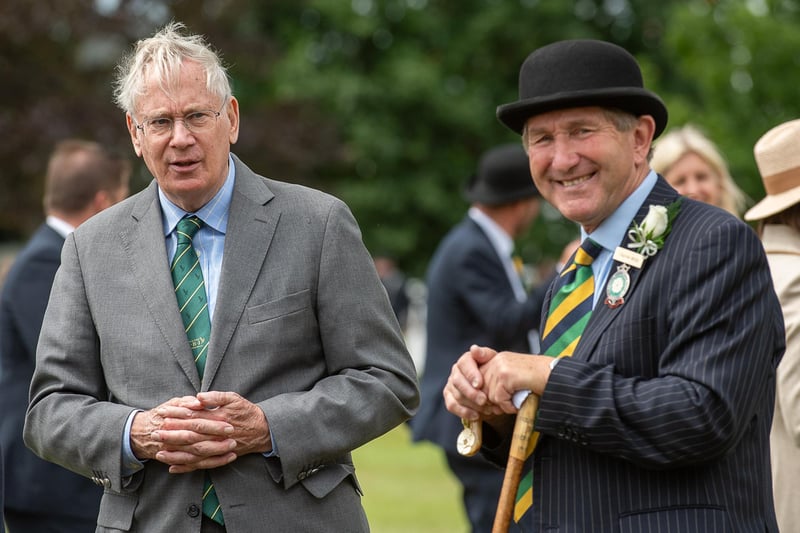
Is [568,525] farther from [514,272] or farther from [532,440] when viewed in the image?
[514,272]

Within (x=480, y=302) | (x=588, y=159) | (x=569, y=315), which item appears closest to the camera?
(x=588, y=159)

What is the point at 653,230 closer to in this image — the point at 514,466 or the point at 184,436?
the point at 514,466

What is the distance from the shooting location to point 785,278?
4570 mm

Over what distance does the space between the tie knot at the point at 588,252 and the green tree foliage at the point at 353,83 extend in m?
16.3

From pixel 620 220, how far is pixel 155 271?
4.75 ft

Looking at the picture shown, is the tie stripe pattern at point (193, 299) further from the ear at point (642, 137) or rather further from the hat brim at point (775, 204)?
the hat brim at point (775, 204)

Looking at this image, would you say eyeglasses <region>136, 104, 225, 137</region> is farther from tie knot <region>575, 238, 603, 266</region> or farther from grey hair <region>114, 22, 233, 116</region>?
tie knot <region>575, 238, 603, 266</region>

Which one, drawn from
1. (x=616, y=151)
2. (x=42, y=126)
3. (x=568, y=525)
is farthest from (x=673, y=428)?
(x=42, y=126)

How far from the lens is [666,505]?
10.9 feet

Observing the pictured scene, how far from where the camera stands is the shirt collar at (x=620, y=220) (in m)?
3.68

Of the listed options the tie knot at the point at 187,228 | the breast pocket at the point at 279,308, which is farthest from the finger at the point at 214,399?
the tie knot at the point at 187,228

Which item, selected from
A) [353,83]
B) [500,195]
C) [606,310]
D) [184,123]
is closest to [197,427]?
[184,123]

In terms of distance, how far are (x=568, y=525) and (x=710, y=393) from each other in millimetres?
566

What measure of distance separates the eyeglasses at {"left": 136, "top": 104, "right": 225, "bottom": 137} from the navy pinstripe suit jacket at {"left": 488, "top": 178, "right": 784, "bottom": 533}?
1.36 m
